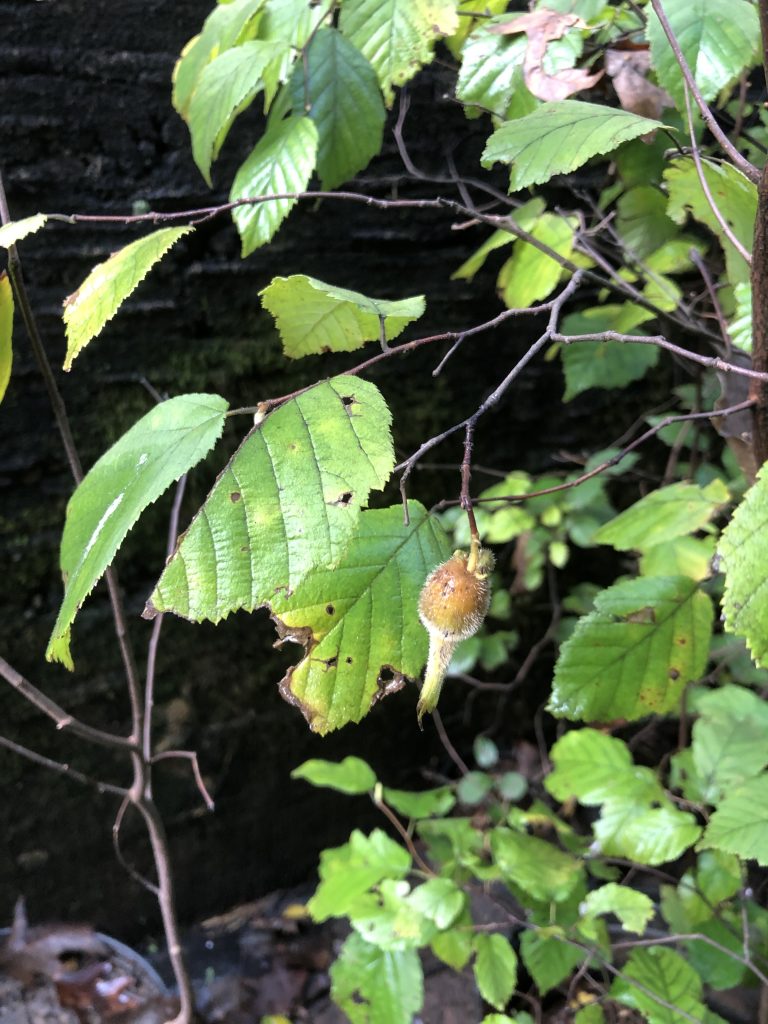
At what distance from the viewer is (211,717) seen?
136 cm

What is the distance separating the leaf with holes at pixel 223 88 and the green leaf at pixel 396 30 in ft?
0.36

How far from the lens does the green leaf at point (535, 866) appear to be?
938mm

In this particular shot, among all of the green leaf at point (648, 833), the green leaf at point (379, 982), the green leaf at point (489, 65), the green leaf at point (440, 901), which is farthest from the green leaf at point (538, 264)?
the green leaf at point (379, 982)

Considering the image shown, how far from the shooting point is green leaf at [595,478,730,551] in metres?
0.78

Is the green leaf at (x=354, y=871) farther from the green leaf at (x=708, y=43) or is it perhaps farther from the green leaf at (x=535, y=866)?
the green leaf at (x=708, y=43)

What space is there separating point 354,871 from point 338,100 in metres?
1.01

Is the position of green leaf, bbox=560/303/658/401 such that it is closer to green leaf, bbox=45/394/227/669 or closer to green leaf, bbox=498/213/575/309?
green leaf, bbox=498/213/575/309

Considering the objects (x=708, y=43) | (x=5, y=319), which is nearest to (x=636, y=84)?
(x=708, y=43)

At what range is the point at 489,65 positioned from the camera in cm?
70

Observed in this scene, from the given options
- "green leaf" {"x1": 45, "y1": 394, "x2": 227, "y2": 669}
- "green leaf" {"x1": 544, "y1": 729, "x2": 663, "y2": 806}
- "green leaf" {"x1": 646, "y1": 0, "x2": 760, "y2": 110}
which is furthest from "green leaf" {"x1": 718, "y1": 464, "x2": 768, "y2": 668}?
"green leaf" {"x1": 544, "y1": 729, "x2": 663, "y2": 806}

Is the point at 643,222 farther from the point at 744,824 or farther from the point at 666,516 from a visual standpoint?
the point at 744,824

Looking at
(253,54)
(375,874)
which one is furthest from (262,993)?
(253,54)

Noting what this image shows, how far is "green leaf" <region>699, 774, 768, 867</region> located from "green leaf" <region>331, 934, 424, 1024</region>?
0.48 metres

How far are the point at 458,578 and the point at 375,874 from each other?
30.1 inches
